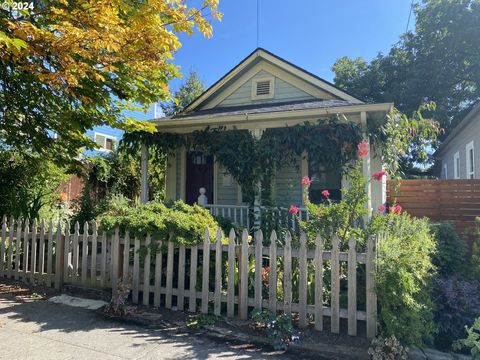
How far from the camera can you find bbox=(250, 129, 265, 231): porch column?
27.2ft

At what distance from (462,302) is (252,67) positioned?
9.26 metres

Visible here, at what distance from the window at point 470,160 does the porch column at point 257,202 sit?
8149 millimetres

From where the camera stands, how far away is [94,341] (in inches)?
150

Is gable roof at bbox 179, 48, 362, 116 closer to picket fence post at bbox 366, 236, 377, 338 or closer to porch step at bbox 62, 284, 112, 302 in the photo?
picket fence post at bbox 366, 236, 377, 338

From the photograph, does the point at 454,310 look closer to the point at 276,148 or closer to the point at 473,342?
the point at 473,342

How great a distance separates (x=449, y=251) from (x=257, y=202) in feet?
14.0

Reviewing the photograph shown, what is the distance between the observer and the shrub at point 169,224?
188 inches

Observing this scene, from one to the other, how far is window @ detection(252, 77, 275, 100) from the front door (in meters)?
2.55

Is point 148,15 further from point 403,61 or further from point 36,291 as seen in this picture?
point 403,61

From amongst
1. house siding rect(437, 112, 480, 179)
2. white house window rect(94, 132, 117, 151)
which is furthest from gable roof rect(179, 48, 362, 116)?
white house window rect(94, 132, 117, 151)

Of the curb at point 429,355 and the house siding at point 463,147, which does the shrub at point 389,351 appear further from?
the house siding at point 463,147

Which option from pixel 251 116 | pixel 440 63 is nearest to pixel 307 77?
pixel 251 116

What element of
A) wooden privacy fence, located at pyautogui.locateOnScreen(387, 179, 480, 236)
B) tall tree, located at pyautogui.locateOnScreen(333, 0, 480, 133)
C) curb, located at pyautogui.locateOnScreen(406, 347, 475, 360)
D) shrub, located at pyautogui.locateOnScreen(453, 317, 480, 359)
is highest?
tall tree, located at pyautogui.locateOnScreen(333, 0, 480, 133)

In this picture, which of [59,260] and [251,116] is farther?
[251,116]
